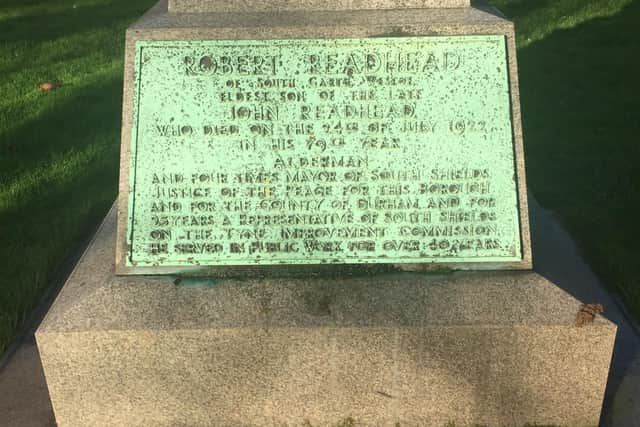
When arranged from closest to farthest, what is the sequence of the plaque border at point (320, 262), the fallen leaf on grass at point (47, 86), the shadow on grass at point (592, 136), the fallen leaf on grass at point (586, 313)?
the fallen leaf on grass at point (586, 313) → the plaque border at point (320, 262) → the shadow on grass at point (592, 136) → the fallen leaf on grass at point (47, 86)

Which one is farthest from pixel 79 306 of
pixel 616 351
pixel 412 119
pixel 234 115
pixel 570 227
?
pixel 570 227

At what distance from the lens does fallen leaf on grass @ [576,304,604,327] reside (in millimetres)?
2807

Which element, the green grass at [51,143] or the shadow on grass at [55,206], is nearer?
the shadow on grass at [55,206]

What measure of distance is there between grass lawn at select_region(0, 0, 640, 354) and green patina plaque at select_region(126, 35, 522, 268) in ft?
4.38

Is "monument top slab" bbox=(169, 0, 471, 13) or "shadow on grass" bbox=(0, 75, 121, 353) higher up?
"monument top slab" bbox=(169, 0, 471, 13)

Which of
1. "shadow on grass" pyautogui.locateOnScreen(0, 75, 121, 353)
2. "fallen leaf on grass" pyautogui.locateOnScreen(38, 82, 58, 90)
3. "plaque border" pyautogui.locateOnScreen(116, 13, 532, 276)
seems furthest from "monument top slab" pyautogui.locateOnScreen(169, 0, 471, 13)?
"fallen leaf on grass" pyautogui.locateOnScreen(38, 82, 58, 90)

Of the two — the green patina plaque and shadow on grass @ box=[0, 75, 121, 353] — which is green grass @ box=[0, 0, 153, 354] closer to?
shadow on grass @ box=[0, 75, 121, 353]

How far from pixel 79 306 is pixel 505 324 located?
5.86ft

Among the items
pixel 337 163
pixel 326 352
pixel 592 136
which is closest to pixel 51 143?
pixel 337 163

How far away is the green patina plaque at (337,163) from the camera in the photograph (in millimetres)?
2994

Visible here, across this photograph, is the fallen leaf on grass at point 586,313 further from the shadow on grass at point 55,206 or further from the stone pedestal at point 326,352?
the shadow on grass at point 55,206

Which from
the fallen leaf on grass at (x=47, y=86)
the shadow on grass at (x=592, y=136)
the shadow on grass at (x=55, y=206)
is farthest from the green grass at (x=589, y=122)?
the fallen leaf on grass at (x=47, y=86)

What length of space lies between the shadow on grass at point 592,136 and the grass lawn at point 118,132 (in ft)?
0.04

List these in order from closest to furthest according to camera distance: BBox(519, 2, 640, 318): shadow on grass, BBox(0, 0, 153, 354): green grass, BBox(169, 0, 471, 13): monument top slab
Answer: BBox(169, 0, 471, 13): monument top slab < BBox(0, 0, 153, 354): green grass < BBox(519, 2, 640, 318): shadow on grass
